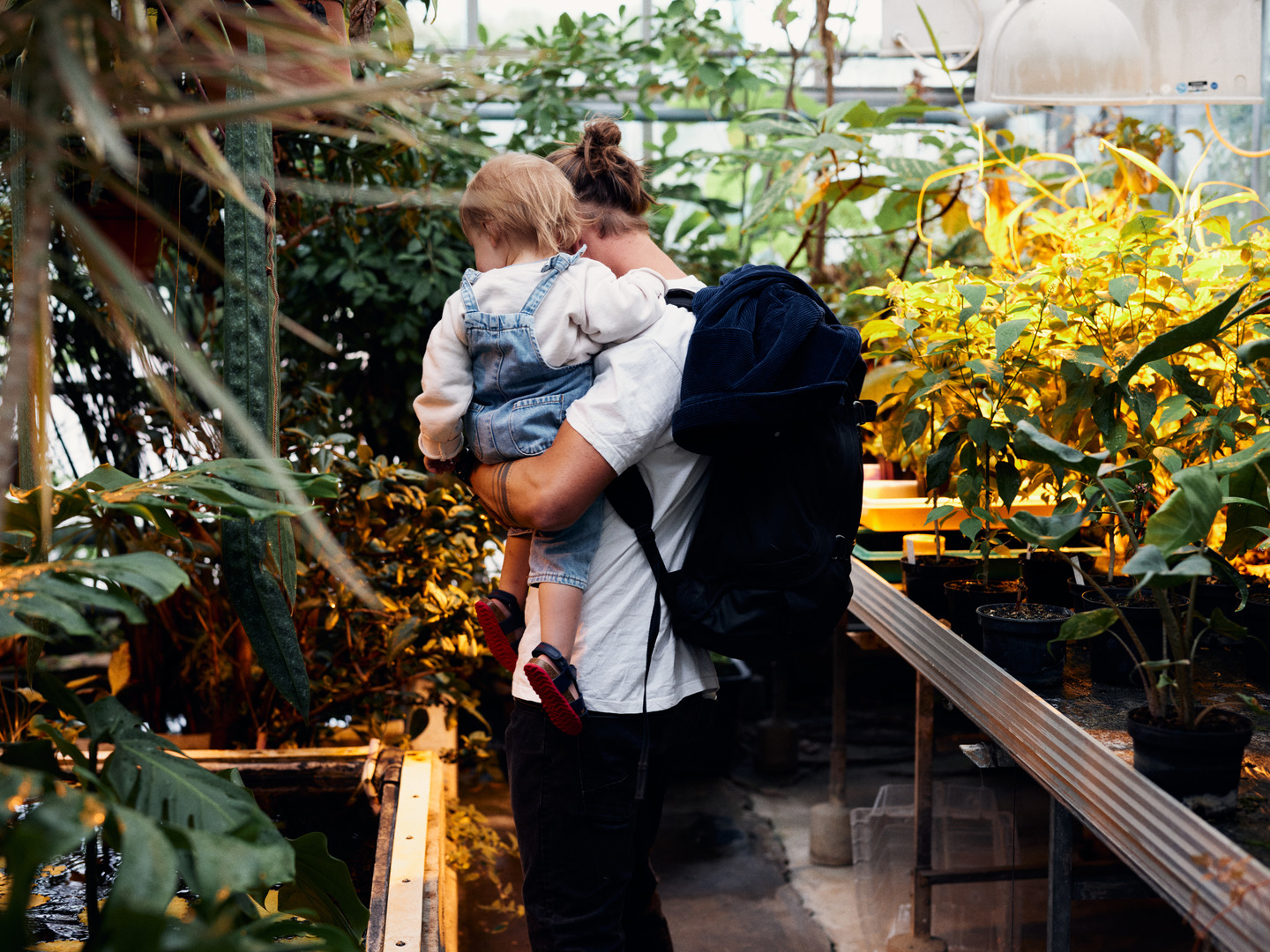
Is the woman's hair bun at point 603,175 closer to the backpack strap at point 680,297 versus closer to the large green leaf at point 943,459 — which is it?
the backpack strap at point 680,297

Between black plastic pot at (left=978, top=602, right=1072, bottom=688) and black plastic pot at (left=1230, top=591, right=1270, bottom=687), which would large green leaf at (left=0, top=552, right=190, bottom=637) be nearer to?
black plastic pot at (left=978, top=602, right=1072, bottom=688)

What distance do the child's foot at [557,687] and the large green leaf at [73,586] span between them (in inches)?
22.2

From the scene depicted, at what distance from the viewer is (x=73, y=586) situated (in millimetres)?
736

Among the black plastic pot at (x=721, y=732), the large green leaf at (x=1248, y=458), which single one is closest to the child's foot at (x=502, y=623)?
the large green leaf at (x=1248, y=458)

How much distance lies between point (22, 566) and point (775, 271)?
967mm

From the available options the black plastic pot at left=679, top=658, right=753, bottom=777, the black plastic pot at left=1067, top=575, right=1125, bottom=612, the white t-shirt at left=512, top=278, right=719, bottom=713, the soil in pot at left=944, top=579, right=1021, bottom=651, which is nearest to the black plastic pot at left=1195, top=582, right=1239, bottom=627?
the black plastic pot at left=1067, top=575, right=1125, bottom=612

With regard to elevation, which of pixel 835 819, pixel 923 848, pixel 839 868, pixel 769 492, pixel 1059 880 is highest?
pixel 769 492

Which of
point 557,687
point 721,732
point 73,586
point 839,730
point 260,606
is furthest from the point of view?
point 721,732

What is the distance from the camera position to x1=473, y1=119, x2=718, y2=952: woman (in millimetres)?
1271

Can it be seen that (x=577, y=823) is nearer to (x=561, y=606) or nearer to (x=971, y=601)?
(x=561, y=606)

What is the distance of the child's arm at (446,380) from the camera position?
1.38 meters

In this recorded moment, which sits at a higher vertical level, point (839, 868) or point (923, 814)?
point (923, 814)

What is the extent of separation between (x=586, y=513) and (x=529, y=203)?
42 cm

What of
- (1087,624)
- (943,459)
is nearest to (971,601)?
(943,459)
